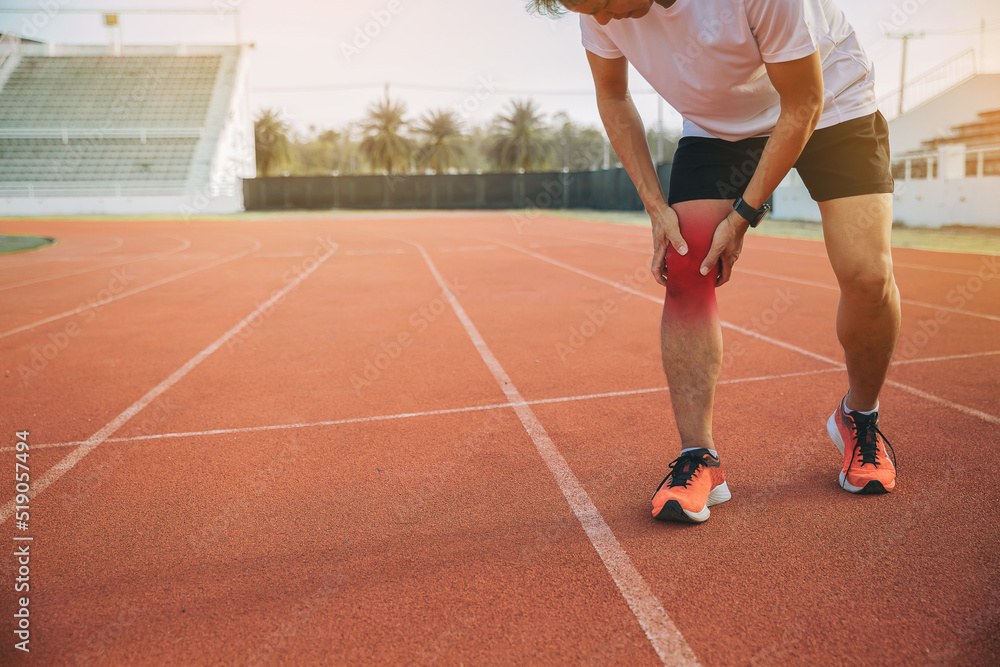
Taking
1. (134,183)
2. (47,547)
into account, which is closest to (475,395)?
(47,547)

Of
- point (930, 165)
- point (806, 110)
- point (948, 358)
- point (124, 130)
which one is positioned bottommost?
point (948, 358)

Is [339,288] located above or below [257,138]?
below

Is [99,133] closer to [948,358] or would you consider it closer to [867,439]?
[948,358]

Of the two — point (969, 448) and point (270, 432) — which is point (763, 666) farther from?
point (270, 432)

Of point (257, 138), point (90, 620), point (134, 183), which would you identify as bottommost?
point (90, 620)

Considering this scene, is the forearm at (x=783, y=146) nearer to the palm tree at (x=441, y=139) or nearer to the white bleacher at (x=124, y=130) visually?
the white bleacher at (x=124, y=130)

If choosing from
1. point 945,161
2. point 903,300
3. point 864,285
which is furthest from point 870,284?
point 945,161

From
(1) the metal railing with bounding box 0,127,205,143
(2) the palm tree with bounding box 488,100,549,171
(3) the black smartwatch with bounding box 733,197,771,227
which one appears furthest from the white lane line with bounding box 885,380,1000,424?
(2) the palm tree with bounding box 488,100,549,171

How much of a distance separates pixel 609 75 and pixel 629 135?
0.24 m

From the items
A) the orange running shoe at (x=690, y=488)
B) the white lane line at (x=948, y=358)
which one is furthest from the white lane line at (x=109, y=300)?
the white lane line at (x=948, y=358)

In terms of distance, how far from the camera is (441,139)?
2491 inches

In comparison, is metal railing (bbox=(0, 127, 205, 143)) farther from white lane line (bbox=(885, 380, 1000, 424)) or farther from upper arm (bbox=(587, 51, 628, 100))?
upper arm (bbox=(587, 51, 628, 100))

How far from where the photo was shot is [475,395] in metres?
4.39

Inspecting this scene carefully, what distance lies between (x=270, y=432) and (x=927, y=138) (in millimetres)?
27239
